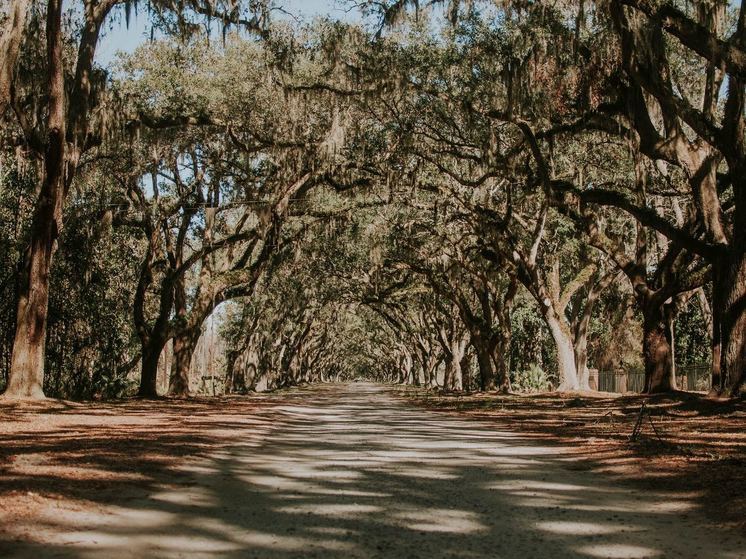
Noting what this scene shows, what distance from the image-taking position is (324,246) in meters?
30.5

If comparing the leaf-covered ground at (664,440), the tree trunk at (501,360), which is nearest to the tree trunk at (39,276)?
the leaf-covered ground at (664,440)

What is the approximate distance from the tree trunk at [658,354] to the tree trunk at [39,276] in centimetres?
1340

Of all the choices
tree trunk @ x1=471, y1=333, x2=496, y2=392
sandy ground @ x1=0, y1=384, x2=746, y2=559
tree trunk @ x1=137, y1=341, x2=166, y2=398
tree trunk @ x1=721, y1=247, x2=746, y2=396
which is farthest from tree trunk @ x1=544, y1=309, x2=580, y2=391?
sandy ground @ x1=0, y1=384, x2=746, y2=559

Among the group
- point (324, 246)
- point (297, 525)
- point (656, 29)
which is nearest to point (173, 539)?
point (297, 525)

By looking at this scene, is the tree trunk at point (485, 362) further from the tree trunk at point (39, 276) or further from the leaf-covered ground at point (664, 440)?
the tree trunk at point (39, 276)

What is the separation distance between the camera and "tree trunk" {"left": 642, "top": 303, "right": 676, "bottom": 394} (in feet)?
61.2

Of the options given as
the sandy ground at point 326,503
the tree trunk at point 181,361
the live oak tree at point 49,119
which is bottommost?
the sandy ground at point 326,503

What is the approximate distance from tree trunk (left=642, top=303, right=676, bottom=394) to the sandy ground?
31.8 ft

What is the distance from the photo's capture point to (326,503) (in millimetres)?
5797

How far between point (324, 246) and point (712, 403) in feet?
62.0

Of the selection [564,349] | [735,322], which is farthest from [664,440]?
[564,349]

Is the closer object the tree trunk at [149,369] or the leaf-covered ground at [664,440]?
the leaf-covered ground at [664,440]

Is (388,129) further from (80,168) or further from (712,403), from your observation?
(712,403)

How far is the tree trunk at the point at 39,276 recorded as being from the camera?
1511 cm
